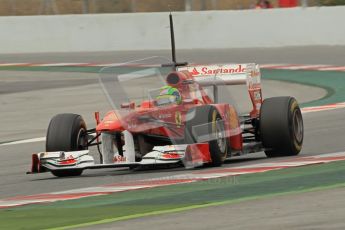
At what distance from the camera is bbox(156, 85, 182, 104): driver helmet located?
1212cm

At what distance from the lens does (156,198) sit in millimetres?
9789

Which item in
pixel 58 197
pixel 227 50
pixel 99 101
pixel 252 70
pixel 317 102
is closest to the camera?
pixel 58 197

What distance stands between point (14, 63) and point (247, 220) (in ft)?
77.3

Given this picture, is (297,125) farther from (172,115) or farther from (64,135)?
(64,135)

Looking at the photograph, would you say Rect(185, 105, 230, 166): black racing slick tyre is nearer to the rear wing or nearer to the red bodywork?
the red bodywork

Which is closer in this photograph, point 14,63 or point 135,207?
point 135,207

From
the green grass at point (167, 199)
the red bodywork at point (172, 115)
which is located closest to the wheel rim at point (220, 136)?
the red bodywork at point (172, 115)

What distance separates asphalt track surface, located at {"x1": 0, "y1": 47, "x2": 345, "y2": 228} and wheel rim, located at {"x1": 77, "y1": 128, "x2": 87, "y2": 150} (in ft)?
1.18

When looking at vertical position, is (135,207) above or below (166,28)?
below

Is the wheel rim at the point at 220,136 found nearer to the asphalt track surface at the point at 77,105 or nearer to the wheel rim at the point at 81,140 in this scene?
the asphalt track surface at the point at 77,105

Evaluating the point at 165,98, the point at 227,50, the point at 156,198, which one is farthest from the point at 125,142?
the point at 227,50

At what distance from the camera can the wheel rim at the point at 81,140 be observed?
1224 cm

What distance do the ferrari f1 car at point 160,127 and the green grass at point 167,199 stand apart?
0.91 m

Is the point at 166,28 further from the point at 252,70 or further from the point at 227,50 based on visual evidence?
the point at 252,70
